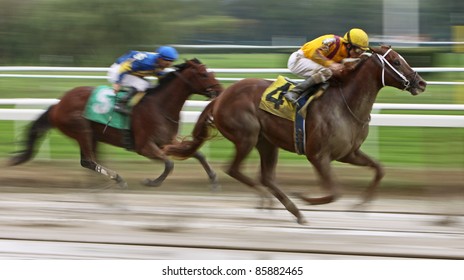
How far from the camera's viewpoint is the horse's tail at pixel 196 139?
6.69m

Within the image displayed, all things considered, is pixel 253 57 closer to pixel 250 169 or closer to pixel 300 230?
pixel 250 169

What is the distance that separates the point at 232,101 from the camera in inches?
251

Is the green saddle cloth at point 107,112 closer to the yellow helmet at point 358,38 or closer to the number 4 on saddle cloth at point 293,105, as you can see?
the number 4 on saddle cloth at point 293,105

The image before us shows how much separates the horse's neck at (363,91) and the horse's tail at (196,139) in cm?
114

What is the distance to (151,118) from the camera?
7332mm

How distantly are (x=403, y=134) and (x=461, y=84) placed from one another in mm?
848

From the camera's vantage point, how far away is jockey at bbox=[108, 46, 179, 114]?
24.2 feet

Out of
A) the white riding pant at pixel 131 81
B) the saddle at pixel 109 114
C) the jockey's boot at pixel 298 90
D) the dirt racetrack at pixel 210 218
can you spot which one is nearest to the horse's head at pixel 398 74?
the jockey's boot at pixel 298 90

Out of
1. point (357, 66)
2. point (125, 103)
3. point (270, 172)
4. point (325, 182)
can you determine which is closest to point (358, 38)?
point (357, 66)

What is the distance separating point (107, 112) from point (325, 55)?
218cm

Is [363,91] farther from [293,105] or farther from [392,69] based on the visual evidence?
[293,105]

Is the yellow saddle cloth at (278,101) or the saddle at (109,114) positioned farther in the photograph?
the saddle at (109,114)

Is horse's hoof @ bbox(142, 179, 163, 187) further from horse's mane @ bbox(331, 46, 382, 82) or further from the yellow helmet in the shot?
the yellow helmet

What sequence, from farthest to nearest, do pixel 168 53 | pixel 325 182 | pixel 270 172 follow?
pixel 168 53 < pixel 270 172 < pixel 325 182
